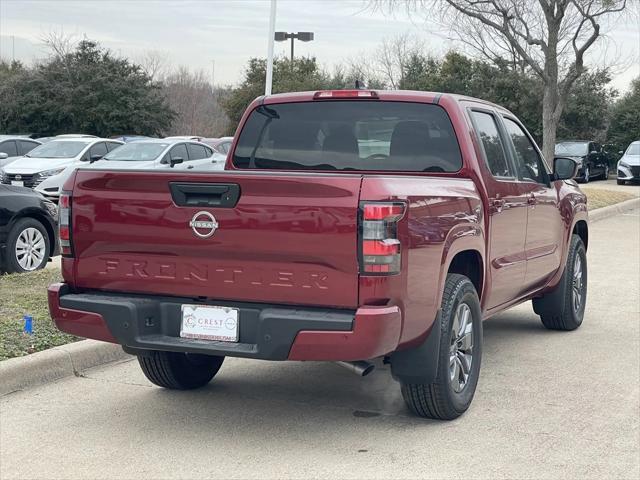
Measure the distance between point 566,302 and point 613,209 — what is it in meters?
14.2

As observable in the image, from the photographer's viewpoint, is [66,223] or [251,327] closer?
[251,327]

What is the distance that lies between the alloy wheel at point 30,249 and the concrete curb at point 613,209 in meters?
12.4

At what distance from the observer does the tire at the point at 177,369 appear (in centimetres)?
593

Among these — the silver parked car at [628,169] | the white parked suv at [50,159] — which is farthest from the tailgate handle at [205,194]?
the silver parked car at [628,169]

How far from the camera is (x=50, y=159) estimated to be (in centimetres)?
2189

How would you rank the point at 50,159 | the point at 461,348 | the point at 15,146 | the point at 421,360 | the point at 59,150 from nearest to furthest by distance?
the point at 421,360 → the point at 461,348 → the point at 50,159 → the point at 59,150 → the point at 15,146

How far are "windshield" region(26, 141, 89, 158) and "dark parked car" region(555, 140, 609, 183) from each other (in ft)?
55.8

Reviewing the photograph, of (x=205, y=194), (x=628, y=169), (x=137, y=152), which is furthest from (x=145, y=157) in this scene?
(x=628, y=169)

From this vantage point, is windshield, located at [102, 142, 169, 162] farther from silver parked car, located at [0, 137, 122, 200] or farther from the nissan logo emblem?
the nissan logo emblem

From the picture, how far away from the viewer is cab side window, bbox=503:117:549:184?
6.98m

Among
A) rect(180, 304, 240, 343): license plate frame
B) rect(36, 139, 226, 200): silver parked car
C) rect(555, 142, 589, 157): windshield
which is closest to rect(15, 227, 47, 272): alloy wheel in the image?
rect(180, 304, 240, 343): license plate frame

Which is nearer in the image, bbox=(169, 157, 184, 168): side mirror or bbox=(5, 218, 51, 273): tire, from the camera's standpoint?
bbox=(5, 218, 51, 273): tire

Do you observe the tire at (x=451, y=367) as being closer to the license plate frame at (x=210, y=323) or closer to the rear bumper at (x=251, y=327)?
the rear bumper at (x=251, y=327)

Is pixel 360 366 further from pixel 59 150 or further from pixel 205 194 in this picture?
pixel 59 150
